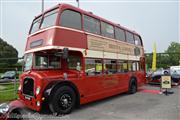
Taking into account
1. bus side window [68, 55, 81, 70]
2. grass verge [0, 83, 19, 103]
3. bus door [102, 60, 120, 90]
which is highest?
bus side window [68, 55, 81, 70]

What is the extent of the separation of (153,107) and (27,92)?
199 inches

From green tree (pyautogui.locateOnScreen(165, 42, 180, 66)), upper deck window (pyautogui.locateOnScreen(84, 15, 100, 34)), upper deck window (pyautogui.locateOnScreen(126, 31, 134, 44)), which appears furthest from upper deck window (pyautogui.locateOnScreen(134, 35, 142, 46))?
green tree (pyautogui.locateOnScreen(165, 42, 180, 66))

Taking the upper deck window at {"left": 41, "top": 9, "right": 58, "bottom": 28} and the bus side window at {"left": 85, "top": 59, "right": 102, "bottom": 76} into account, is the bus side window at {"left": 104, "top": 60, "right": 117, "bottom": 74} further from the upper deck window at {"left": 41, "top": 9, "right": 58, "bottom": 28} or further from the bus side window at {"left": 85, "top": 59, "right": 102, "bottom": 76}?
the upper deck window at {"left": 41, "top": 9, "right": 58, "bottom": 28}

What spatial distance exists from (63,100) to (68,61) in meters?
1.75

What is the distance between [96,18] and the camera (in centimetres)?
854

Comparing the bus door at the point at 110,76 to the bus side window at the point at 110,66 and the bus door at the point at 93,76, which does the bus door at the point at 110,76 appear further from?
the bus door at the point at 93,76

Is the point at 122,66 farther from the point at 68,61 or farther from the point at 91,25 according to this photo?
the point at 68,61

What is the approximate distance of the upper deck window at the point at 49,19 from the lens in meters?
6.83

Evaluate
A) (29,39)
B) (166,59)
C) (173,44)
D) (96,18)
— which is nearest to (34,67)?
(29,39)

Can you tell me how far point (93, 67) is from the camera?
7961 millimetres

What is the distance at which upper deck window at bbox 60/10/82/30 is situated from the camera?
22.4 feet

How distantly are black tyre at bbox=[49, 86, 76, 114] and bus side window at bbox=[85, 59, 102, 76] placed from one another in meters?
1.30

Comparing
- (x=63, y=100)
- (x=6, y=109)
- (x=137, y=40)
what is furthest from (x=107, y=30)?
(x=6, y=109)

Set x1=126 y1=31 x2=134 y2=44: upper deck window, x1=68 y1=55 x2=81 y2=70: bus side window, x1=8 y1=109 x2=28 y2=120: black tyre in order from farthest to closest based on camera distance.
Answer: x1=126 y1=31 x2=134 y2=44: upper deck window < x1=68 y1=55 x2=81 y2=70: bus side window < x1=8 y1=109 x2=28 y2=120: black tyre
